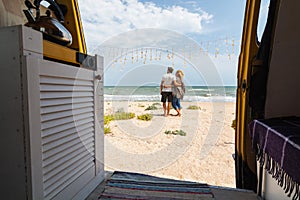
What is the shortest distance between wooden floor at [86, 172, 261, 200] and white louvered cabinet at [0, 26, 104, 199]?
160 mm

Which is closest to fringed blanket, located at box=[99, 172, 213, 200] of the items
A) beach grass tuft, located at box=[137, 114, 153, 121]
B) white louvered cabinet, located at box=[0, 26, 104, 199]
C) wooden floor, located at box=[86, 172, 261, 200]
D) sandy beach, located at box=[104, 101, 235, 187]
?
wooden floor, located at box=[86, 172, 261, 200]

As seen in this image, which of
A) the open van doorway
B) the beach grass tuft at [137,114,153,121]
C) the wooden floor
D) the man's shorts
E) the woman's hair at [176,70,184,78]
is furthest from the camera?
the beach grass tuft at [137,114,153,121]

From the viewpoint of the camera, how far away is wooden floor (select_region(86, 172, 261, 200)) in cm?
117

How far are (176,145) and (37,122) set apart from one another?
5.87 ft

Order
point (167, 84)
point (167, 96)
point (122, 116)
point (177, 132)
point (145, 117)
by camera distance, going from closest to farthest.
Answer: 1. point (167, 84)
2. point (167, 96)
3. point (177, 132)
4. point (122, 116)
5. point (145, 117)

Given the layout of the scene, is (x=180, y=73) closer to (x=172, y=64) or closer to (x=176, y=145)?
(x=172, y=64)

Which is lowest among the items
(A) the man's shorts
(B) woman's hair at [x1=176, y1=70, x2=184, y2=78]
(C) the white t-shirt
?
(A) the man's shorts

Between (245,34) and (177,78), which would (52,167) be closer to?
(177,78)

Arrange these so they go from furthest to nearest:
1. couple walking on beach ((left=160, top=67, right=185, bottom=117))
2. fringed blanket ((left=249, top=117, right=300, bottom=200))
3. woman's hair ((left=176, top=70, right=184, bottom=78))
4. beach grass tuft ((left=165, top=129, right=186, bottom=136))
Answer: beach grass tuft ((left=165, top=129, right=186, bottom=136)) < couple walking on beach ((left=160, top=67, right=185, bottom=117)) < woman's hair ((left=176, top=70, right=184, bottom=78)) < fringed blanket ((left=249, top=117, right=300, bottom=200))

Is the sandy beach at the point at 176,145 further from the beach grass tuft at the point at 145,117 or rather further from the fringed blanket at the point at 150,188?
the fringed blanket at the point at 150,188

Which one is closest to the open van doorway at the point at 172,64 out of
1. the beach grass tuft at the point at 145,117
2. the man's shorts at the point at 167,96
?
the man's shorts at the point at 167,96

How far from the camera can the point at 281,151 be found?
27.8 inches

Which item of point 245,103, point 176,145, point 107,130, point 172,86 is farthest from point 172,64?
point 107,130

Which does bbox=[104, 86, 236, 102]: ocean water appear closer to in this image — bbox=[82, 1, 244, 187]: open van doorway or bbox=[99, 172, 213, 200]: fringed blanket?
bbox=[82, 1, 244, 187]: open van doorway
